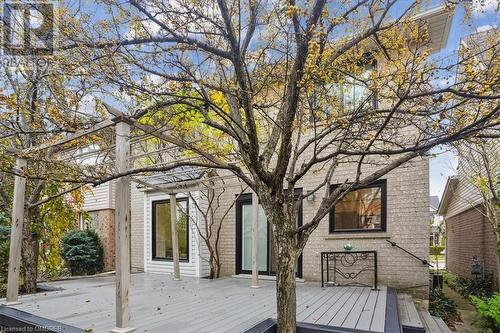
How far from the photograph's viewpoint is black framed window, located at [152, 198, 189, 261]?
32.9ft

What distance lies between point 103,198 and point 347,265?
30.0ft

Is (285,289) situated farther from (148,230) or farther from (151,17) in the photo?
(148,230)

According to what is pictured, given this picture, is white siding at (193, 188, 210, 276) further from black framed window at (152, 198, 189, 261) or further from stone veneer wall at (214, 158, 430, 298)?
stone veneer wall at (214, 158, 430, 298)

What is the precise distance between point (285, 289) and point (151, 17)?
3.00 m

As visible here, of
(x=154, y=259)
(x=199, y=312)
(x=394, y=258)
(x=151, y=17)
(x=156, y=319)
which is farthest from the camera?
(x=154, y=259)

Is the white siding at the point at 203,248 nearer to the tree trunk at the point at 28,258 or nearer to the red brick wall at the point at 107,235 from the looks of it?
the tree trunk at the point at 28,258

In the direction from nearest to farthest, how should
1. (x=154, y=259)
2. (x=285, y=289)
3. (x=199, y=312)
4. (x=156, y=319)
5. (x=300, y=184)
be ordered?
1. (x=285, y=289)
2. (x=156, y=319)
3. (x=199, y=312)
4. (x=300, y=184)
5. (x=154, y=259)

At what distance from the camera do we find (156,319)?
458 cm

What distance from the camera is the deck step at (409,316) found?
4.43m

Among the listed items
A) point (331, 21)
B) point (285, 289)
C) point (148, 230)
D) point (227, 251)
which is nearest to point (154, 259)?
point (148, 230)

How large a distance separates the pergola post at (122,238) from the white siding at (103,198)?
864cm

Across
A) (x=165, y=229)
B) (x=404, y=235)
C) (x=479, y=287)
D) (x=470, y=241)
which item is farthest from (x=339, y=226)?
(x=470, y=241)

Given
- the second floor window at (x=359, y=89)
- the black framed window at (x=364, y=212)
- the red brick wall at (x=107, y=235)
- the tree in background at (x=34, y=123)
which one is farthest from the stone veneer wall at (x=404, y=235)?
the red brick wall at (x=107, y=235)

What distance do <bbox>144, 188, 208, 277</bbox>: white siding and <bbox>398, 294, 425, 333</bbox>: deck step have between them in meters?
4.96
